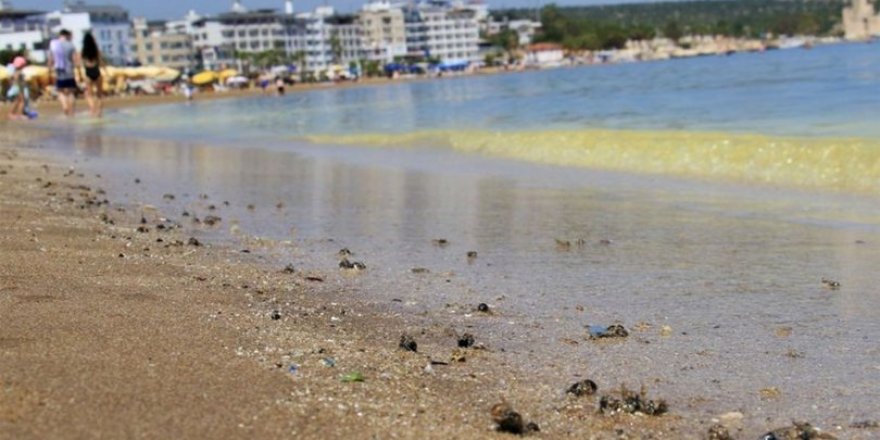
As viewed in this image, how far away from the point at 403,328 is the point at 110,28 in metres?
137

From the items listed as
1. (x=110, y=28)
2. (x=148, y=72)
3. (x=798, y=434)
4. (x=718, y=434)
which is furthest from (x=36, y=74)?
(x=110, y=28)

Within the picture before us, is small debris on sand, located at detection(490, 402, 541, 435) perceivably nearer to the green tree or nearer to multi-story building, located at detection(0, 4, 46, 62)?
multi-story building, located at detection(0, 4, 46, 62)

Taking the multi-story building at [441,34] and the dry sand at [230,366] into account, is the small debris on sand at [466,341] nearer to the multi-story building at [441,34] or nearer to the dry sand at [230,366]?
the dry sand at [230,366]

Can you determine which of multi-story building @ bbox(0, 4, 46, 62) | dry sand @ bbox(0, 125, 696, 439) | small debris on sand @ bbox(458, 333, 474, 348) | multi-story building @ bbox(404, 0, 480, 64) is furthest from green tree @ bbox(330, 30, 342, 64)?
small debris on sand @ bbox(458, 333, 474, 348)

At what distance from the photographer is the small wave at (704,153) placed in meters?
11.4

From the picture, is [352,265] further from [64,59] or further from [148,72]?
[148,72]

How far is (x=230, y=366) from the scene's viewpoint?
369cm

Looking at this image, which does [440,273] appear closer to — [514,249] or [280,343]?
[514,249]

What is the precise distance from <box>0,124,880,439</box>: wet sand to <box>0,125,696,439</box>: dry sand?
1 cm

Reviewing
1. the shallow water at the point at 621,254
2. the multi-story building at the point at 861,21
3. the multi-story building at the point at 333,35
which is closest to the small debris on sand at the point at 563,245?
the shallow water at the point at 621,254

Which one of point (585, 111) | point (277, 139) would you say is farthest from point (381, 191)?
point (585, 111)

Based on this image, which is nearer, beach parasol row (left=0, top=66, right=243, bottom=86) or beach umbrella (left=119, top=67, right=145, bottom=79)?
beach parasol row (left=0, top=66, right=243, bottom=86)

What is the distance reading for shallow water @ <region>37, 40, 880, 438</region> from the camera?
416 cm

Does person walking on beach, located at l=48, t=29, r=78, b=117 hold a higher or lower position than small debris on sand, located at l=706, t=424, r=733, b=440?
higher
